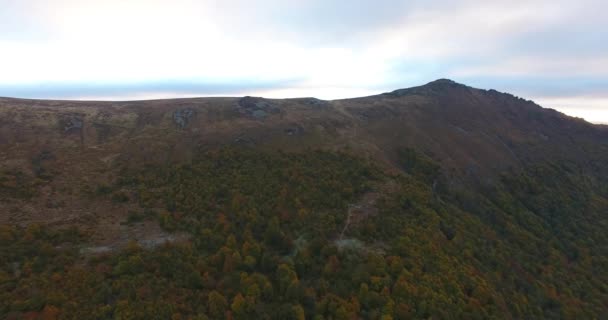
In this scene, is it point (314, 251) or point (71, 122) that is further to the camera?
point (71, 122)

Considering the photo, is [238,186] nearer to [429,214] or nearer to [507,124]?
[429,214]

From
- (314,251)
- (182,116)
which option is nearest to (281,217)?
(314,251)

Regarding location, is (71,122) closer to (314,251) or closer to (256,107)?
(256,107)

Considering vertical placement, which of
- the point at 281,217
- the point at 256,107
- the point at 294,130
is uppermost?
the point at 256,107

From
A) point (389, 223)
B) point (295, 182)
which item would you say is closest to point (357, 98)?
point (295, 182)

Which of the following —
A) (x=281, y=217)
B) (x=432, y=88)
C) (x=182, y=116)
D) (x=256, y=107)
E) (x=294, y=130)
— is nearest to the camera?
(x=281, y=217)

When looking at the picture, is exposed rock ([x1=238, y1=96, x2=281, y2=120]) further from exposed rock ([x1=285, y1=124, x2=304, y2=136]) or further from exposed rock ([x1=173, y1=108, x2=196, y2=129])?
exposed rock ([x1=173, y1=108, x2=196, y2=129])

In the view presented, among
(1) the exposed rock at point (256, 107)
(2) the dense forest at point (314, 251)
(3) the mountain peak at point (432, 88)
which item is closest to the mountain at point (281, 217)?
(2) the dense forest at point (314, 251)
